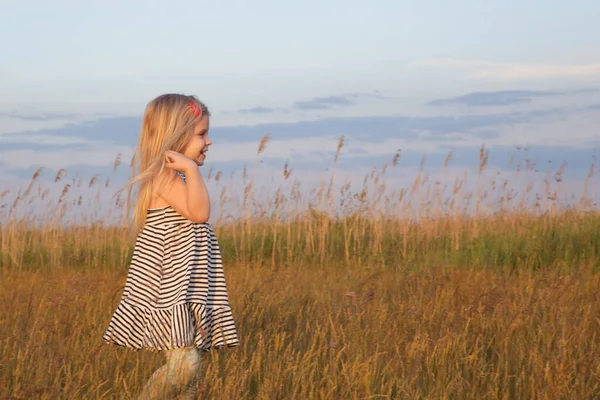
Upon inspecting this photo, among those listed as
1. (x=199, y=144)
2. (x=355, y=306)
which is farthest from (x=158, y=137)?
(x=355, y=306)

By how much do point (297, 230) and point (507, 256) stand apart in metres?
2.65

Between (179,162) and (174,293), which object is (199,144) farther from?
(174,293)

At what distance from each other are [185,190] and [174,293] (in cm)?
47

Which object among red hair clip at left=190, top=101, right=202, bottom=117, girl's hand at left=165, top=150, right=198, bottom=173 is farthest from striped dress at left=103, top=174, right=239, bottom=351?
red hair clip at left=190, top=101, right=202, bottom=117

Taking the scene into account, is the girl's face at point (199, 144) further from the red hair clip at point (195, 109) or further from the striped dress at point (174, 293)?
the striped dress at point (174, 293)

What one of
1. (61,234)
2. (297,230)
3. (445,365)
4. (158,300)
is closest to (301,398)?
(158,300)

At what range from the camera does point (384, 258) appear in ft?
27.1

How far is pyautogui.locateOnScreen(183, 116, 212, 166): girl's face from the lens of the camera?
3.47 m

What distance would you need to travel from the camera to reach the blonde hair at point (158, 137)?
A: 343cm

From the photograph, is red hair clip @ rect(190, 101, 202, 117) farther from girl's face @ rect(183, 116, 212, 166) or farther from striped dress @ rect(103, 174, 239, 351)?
striped dress @ rect(103, 174, 239, 351)

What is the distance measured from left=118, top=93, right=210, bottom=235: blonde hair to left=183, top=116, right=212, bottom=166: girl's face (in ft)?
0.07

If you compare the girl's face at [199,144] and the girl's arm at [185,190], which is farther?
the girl's face at [199,144]

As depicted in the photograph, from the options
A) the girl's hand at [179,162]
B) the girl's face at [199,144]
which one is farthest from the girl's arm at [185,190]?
the girl's face at [199,144]

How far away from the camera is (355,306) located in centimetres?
534
